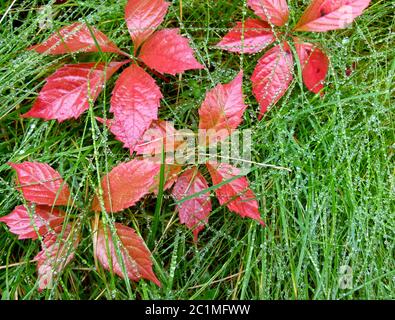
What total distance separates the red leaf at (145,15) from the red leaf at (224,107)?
0.22m

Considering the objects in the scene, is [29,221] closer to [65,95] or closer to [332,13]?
[65,95]

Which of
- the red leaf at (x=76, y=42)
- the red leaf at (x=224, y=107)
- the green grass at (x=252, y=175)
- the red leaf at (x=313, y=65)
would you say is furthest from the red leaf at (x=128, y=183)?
the red leaf at (x=313, y=65)

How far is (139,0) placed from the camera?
1101mm

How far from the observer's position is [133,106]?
1.04 metres

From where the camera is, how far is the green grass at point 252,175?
1.04m

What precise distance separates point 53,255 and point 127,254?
0.54ft

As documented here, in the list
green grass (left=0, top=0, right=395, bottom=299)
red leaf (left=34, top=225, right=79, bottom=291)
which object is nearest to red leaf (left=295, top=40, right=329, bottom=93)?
green grass (left=0, top=0, right=395, bottom=299)

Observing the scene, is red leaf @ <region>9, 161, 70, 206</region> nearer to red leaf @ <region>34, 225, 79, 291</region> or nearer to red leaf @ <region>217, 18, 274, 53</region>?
red leaf @ <region>34, 225, 79, 291</region>

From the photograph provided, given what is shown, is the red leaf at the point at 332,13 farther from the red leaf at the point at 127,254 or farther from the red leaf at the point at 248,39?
the red leaf at the point at 127,254

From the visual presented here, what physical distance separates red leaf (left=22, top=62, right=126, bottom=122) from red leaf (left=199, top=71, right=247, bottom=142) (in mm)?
252

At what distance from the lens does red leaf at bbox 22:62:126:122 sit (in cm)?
107

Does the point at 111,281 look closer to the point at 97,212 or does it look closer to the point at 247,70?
the point at 97,212
